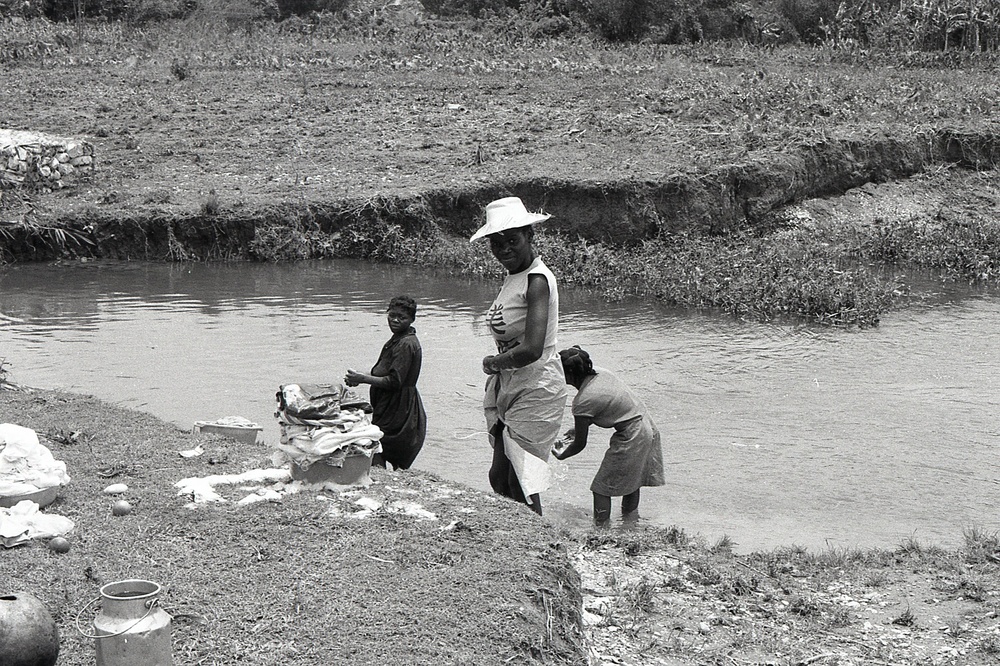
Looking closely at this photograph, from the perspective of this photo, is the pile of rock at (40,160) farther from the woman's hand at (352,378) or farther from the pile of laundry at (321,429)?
the pile of laundry at (321,429)

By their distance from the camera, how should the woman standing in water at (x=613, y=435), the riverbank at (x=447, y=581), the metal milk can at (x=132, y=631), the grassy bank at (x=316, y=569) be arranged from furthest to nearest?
the woman standing in water at (x=613, y=435) < the riverbank at (x=447, y=581) < the grassy bank at (x=316, y=569) < the metal milk can at (x=132, y=631)

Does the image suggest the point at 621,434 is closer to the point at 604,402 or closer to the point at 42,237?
the point at 604,402

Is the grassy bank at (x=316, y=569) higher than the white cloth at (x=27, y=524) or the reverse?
the reverse

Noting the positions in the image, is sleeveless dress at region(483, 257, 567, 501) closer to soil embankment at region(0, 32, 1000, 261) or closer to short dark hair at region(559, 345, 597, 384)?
short dark hair at region(559, 345, 597, 384)

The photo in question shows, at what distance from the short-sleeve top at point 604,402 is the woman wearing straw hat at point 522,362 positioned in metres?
0.77

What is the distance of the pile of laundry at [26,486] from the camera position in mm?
4430

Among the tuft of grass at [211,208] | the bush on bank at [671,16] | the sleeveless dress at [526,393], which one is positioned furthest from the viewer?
the bush on bank at [671,16]

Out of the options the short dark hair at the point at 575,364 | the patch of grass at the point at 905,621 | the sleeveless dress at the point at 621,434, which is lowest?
the patch of grass at the point at 905,621

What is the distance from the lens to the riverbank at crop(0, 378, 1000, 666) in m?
3.75

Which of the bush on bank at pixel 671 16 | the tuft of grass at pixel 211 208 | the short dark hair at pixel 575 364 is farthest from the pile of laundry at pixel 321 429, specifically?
the bush on bank at pixel 671 16

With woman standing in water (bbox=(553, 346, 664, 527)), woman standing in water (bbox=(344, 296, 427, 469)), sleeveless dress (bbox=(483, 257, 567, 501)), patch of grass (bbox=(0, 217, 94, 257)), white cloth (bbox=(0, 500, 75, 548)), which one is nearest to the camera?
white cloth (bbox=(0, 500, 75, 548))

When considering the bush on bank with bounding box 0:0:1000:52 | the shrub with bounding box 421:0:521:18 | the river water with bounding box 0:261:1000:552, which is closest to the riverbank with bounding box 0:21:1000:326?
the river water with bounding box 0:261:1000:552

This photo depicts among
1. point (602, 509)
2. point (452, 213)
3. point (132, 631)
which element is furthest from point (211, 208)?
point (132, 631)

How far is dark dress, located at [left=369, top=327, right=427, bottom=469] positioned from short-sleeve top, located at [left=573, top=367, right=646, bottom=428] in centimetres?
93
